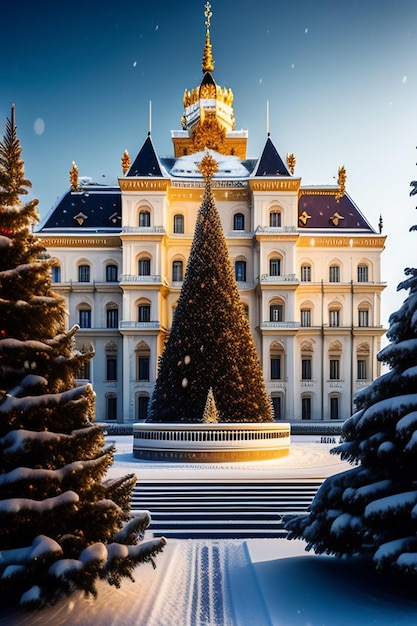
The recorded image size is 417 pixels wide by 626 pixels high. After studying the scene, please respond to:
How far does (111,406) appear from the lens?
143 ft

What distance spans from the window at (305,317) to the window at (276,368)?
4.15 m

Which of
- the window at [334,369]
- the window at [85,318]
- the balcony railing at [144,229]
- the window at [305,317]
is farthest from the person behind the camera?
the window at [305,317]

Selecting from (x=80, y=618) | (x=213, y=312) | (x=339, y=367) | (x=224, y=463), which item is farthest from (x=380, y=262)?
(x=80, y=618)

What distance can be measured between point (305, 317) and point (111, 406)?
1541 centimetres

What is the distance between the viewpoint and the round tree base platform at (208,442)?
19844 mm

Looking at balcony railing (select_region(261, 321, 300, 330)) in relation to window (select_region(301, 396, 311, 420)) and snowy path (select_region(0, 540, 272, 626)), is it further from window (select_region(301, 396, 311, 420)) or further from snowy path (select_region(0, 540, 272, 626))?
snowy path (select_region(0, 540, 272, 626))

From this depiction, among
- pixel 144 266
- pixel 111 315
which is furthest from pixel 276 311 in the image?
pixel 111 315

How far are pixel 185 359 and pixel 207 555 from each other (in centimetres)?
1224

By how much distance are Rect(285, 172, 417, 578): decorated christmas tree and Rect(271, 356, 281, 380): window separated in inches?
1348

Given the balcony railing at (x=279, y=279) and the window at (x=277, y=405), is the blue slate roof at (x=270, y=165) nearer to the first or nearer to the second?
the balcony railing at (x=279, y=279)

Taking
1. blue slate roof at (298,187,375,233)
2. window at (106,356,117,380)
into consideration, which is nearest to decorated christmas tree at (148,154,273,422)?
window at (106,356,117,380)

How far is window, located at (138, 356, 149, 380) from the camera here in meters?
42.0

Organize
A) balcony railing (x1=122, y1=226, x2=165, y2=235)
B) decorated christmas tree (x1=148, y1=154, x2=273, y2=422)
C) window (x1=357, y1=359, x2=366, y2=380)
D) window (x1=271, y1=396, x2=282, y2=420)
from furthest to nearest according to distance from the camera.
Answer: window (x1=357, y1=359, x2=366, y2=380) → balcony railing (x1=122, y1=226, x2=165, y2=235) → window (x1=271, y1=396, x2=282, y2=420) → decorated christmas tree (x1=148, y1=154, x2=273, y2=422)


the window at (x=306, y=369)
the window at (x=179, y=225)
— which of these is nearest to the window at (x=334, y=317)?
the window at (x=306, y=369)
